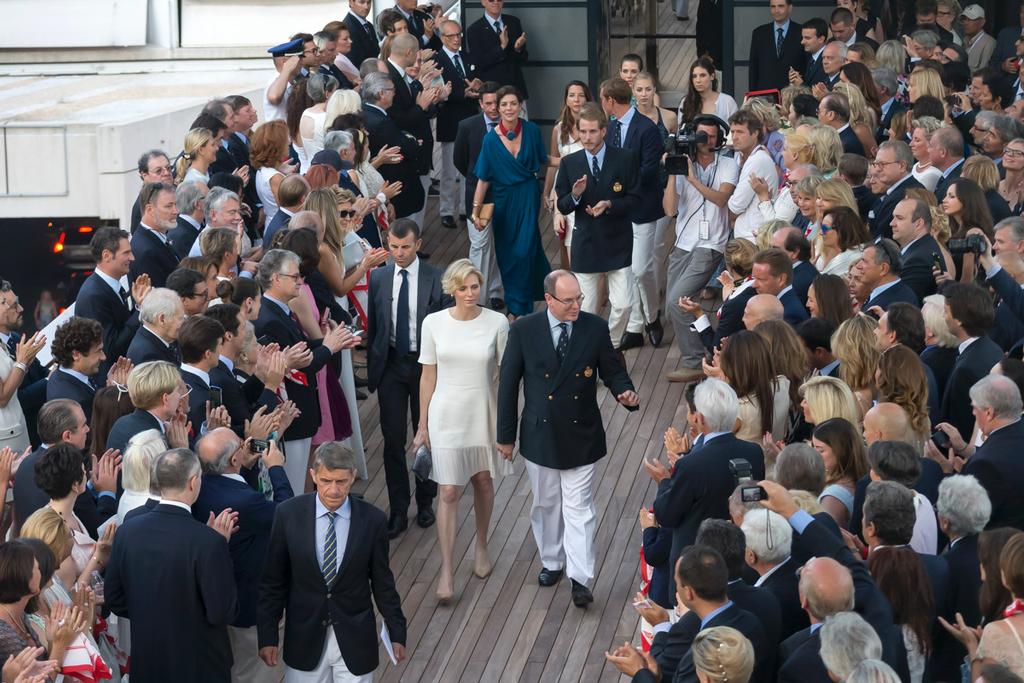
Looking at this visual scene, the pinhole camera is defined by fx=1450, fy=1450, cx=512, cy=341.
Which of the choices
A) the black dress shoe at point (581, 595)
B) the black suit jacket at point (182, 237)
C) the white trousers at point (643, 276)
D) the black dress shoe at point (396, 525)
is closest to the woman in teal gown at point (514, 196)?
the white trousers at point (643, 276)

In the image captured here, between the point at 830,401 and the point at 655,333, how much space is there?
190 inches

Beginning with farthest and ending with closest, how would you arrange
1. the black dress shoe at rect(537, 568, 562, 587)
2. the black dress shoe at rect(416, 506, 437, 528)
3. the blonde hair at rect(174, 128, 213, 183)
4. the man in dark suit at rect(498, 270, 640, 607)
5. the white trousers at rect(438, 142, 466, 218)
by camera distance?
the white trousers at rect(438, 142, 466, 218) → the blonde hair at rect(174, 128, 213, 183) → the black dress shoe at rect(416, 506, 437, 528) → the black dress shoe at rect(537, 568, 562, 587) → the man in dark suit at rect(498, 270, 640, 607)

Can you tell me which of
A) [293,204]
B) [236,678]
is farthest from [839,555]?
[293,204]

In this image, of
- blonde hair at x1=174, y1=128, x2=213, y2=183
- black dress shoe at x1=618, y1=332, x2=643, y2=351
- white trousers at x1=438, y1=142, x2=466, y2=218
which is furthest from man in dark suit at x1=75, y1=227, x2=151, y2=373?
white trousers at x1=438, y1=142, x2=466, y2=218

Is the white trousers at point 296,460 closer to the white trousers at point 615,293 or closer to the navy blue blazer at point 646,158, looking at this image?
the white trousers at point 615,293

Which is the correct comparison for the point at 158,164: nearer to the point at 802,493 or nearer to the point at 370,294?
the point at 370,294

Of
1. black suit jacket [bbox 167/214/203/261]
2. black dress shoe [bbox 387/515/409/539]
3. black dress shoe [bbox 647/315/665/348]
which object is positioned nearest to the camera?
black dress shoe [bbox 387/515/409/539]

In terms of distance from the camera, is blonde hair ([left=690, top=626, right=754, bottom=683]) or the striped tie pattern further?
the striped tie pattern

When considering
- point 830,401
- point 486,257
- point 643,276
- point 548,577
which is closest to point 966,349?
point 830,401

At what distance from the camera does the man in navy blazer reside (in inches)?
415

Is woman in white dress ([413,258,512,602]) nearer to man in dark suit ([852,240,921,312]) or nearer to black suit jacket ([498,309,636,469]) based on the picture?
black suit jacket ([498,309,636,469])

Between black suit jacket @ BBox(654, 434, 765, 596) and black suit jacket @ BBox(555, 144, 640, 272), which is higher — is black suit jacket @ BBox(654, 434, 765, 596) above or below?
below

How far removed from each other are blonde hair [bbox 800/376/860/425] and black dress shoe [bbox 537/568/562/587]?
2.08 meters

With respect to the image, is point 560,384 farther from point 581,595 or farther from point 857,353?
point 857,353
